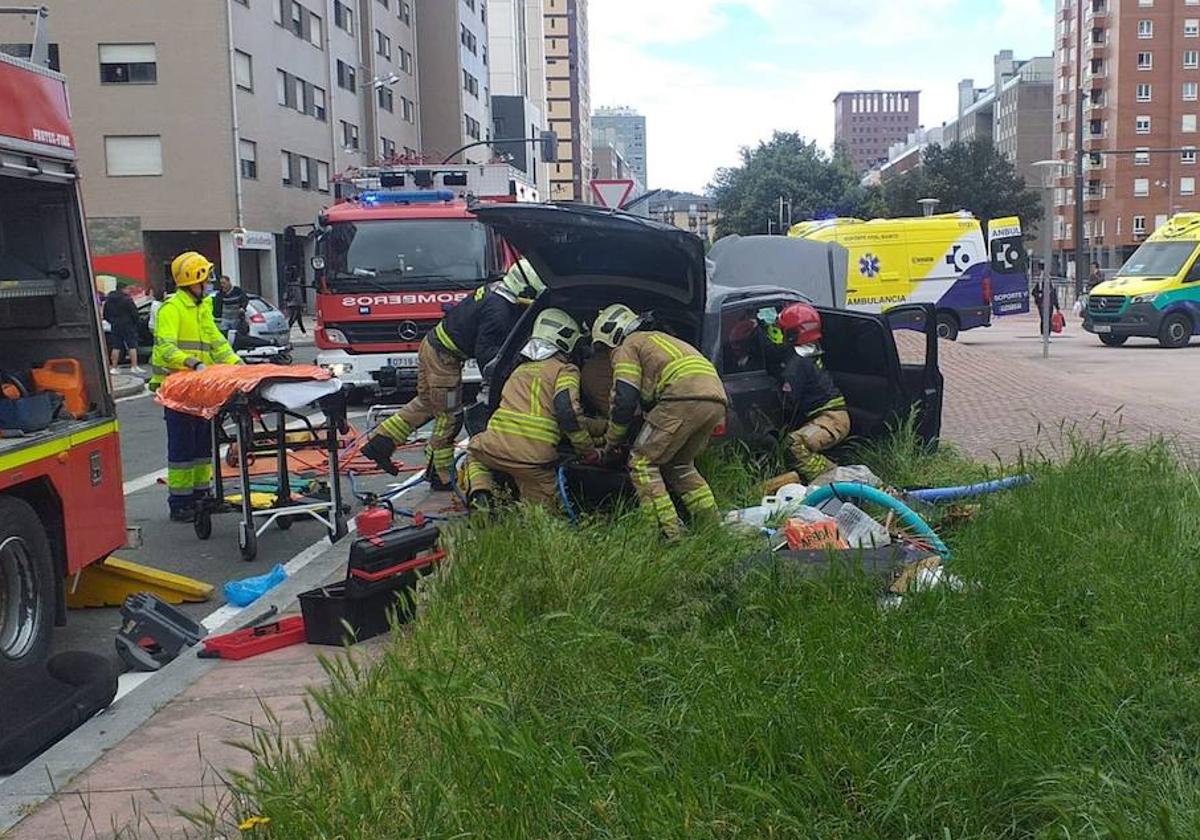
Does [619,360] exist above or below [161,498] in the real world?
above

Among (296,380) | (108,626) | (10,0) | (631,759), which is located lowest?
(108,626)

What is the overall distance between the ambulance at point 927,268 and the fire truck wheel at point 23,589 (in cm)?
2151

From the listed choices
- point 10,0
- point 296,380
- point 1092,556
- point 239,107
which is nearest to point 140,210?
point 239,107

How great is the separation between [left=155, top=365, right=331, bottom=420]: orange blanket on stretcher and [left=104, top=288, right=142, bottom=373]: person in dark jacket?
16707 mm

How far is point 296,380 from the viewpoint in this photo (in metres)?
7.05

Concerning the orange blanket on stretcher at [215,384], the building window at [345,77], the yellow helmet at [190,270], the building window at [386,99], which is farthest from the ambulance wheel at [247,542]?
the building window at [386,99]

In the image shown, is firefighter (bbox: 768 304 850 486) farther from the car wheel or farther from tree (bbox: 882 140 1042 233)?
tree (bbox: 882 140 1042 233)

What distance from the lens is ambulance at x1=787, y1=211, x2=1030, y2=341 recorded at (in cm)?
2523

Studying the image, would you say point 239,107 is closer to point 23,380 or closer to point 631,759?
point 23,380

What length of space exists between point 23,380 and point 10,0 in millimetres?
19498

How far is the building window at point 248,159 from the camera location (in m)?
38.2

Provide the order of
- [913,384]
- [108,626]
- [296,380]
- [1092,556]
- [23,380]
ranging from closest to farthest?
[1092,556] < [23,380] < [108,626] < [296,380] < [913,384]

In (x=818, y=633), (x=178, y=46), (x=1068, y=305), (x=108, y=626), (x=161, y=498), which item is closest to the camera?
(x=818, y=633)

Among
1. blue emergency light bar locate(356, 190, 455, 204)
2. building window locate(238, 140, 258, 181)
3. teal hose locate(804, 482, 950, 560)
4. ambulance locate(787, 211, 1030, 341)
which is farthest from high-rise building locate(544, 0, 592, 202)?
teal hose locate(804, 482, 950, 560)
